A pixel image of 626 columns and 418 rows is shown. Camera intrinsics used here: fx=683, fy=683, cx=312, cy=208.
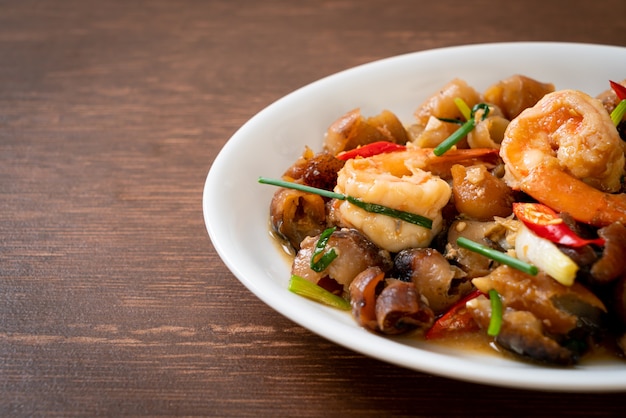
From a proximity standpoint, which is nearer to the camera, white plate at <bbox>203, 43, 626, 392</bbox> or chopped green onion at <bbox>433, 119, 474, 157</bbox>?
white plate at <bbox>203, 43, 626, 392</bbox>

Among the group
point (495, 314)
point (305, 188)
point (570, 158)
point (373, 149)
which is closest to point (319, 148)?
point (373, 149)

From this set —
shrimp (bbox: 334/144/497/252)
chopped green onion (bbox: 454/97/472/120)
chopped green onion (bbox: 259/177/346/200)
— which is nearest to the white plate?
chopped green onion (bbox: 259/177/346/200)

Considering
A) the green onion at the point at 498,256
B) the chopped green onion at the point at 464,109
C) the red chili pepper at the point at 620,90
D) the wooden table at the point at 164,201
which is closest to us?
the green onion at the point at 498,256

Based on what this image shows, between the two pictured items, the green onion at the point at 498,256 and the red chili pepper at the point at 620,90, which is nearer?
the green onion at the point at 498,256

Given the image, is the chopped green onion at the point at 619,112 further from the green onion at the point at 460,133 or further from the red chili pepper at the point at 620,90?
the green onion at the point at 460,133

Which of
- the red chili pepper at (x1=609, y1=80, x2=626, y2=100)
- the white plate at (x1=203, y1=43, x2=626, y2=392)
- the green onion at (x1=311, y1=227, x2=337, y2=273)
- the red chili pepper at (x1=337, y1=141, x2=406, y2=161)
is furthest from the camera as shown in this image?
the red chili pepper at (x1=337, y1=141, x2=406, y2=161)

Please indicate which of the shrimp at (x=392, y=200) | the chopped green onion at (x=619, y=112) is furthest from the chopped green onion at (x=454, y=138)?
the chopped green onion at (x=619, y=112)

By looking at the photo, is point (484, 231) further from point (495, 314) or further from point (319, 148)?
point (319, 148)

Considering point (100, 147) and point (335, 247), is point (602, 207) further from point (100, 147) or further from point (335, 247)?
point (100, 147)

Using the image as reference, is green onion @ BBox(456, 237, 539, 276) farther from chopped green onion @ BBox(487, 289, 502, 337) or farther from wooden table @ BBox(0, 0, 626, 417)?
wooden table @ BBox(0, 0, 626, 417)
